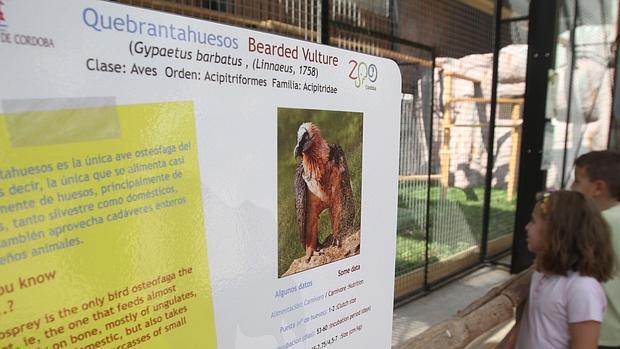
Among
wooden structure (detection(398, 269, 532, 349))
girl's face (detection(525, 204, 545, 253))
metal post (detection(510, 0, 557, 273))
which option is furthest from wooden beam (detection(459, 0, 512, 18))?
girl's face (detection(525, 204, 545, 253))

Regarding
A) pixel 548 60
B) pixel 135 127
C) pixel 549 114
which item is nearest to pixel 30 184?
pixel 135 127

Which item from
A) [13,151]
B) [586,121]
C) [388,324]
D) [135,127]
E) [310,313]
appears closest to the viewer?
[13,151]

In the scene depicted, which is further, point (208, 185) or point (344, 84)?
point (344, 84)

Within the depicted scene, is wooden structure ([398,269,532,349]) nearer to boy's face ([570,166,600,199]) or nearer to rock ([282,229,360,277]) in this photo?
boy's face ([570,166,600,199])

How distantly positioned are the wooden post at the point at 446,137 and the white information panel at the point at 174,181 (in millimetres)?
2561

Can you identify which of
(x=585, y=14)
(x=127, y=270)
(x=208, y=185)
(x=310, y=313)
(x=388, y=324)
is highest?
(x=585, y=14)

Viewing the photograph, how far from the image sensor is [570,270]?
1701 millimetres

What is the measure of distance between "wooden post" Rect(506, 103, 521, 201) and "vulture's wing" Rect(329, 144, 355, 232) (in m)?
3.89

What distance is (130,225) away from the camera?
67cm

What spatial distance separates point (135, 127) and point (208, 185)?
0.15 m

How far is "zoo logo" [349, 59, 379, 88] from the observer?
1013 mm

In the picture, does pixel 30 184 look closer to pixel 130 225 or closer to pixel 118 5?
pixel 130 225

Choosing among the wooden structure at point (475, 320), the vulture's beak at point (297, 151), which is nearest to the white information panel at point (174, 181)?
the vulture's beak at point (297, 151)

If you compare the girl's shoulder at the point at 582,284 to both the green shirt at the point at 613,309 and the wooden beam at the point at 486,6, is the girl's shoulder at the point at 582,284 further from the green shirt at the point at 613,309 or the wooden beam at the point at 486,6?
the wooden beam at the point at 486,6
